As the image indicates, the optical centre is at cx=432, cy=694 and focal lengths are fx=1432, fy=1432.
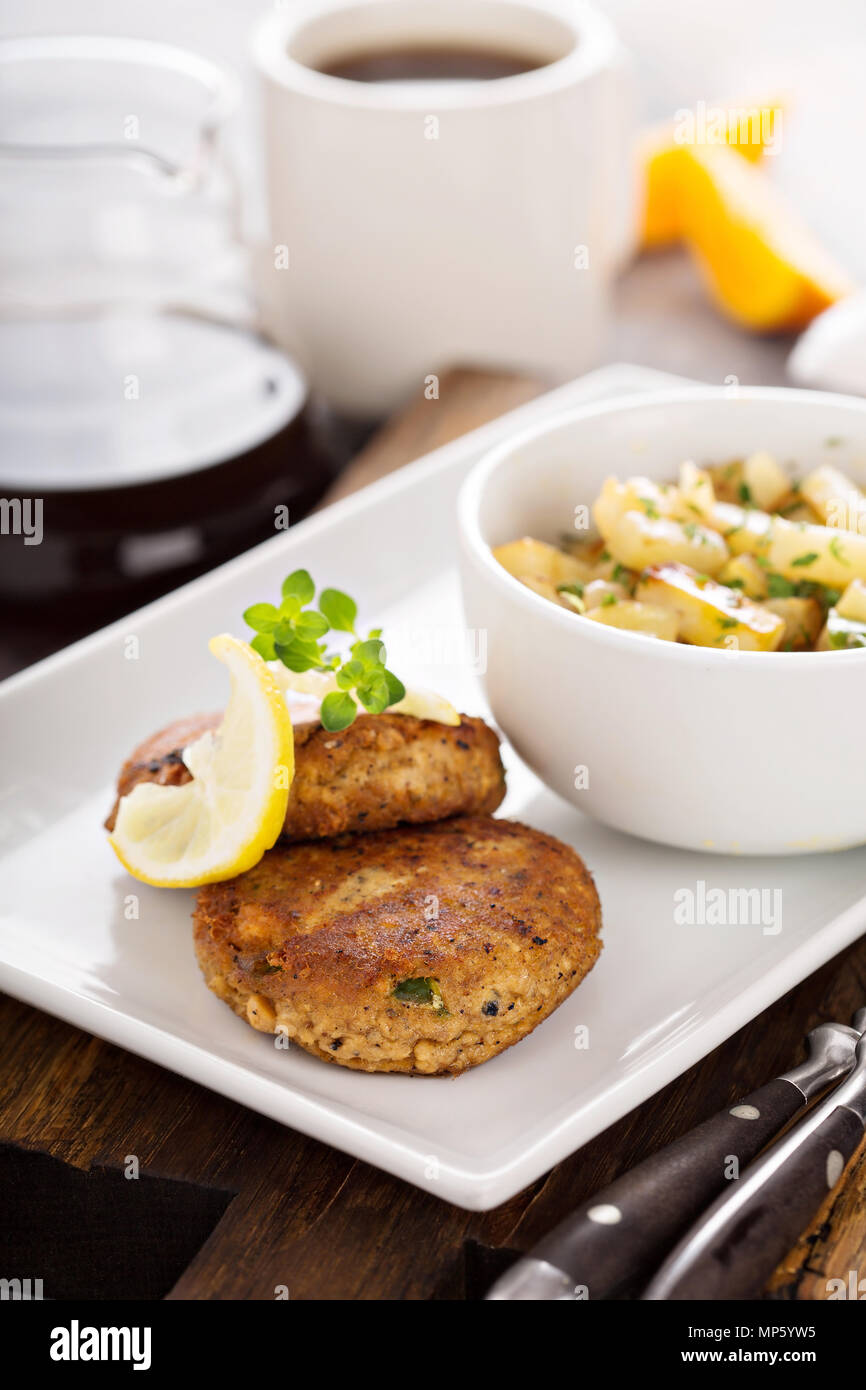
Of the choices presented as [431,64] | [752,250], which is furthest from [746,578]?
[431,64]

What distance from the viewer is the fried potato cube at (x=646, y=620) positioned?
5.71 ft

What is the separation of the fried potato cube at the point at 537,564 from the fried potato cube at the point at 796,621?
0.88 feet

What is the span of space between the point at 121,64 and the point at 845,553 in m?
1.69

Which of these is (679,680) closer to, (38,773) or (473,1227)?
(473,1227)

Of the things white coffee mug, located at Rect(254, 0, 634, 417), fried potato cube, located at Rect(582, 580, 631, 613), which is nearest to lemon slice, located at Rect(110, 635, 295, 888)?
fried potato cube, located at Rect(582, 580, 631, 613)

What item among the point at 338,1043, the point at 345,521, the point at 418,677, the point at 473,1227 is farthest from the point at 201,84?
the point at 473,1227

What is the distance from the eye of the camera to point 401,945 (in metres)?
1.45

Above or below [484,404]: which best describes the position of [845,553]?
above

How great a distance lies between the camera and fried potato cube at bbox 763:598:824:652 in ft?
5.94

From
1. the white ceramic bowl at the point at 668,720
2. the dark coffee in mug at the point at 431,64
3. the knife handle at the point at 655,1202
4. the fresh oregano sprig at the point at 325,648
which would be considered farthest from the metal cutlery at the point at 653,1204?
the dark coffee in mug at the point at 431,64

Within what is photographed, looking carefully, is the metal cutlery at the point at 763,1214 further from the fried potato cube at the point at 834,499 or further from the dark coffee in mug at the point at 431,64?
the dark coffee in mug at the point at 431,64

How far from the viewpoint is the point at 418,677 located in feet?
7.13

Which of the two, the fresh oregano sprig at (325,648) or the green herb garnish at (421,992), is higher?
the fresh oregano sprig at (325,648)

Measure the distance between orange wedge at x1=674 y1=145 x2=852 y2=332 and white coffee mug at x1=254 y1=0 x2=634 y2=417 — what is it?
0.26 m
